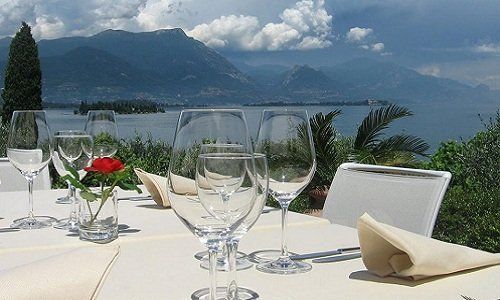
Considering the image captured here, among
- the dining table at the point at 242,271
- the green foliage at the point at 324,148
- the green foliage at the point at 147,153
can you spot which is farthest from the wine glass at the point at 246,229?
the green foliage at the point at 324,148

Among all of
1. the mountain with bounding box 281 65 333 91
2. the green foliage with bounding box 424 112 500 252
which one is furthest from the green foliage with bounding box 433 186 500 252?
the mountain with bounding box 281 65 333 91

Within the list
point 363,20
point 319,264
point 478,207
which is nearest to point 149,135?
point 478,207

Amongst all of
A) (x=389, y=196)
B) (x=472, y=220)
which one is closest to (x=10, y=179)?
(x=389, y=196)

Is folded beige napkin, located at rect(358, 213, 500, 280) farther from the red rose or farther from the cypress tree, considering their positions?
the cypress tree

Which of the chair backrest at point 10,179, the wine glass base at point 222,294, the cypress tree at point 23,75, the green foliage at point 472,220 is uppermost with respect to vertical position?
the cypress tree at point 23,75

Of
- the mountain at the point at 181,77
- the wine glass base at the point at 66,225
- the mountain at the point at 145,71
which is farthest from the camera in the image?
the mountain at the point at 145,71

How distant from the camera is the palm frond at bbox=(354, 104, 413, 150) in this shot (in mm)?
7957

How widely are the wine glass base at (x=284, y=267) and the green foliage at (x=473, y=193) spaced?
3.17 meters

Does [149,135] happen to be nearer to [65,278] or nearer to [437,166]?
[437,166]

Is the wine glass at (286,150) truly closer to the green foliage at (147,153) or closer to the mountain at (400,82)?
the green foliage at (147,153)

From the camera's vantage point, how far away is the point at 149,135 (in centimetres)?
812

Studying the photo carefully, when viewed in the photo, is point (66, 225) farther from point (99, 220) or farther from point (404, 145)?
point (404, 145)

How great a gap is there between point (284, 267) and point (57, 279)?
19.1 inches

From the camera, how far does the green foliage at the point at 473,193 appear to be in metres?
4.27
